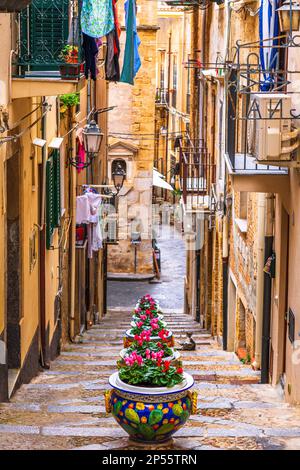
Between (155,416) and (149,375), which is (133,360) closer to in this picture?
(149,375)

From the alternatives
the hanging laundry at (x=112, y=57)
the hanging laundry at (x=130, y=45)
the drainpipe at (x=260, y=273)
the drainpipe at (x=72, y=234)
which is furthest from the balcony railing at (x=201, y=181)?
the drainpipe at (x=260, y=273)

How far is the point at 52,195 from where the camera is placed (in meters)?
15.5

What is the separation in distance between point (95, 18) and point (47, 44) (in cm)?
197

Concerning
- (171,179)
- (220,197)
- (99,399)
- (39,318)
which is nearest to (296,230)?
(99,399)

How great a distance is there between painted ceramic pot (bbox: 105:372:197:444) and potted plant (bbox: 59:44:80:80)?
407 centimetres

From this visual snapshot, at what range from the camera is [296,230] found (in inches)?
438

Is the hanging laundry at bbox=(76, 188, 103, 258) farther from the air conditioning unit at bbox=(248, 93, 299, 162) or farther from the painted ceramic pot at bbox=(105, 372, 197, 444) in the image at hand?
the painted ceramic pot at bbox=(105, 372, 197, 444)

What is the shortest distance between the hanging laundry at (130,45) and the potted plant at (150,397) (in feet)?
26.3

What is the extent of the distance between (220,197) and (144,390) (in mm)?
13242

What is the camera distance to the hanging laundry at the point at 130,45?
15.2 meters

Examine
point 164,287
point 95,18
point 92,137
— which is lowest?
point 164,287

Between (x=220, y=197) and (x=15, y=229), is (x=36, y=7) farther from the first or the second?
(x=220, y=197)

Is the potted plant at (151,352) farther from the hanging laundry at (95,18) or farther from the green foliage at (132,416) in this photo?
the hanging laundry at (95,18)

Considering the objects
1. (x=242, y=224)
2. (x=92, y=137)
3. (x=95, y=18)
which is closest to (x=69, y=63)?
(x=95, y=18)
